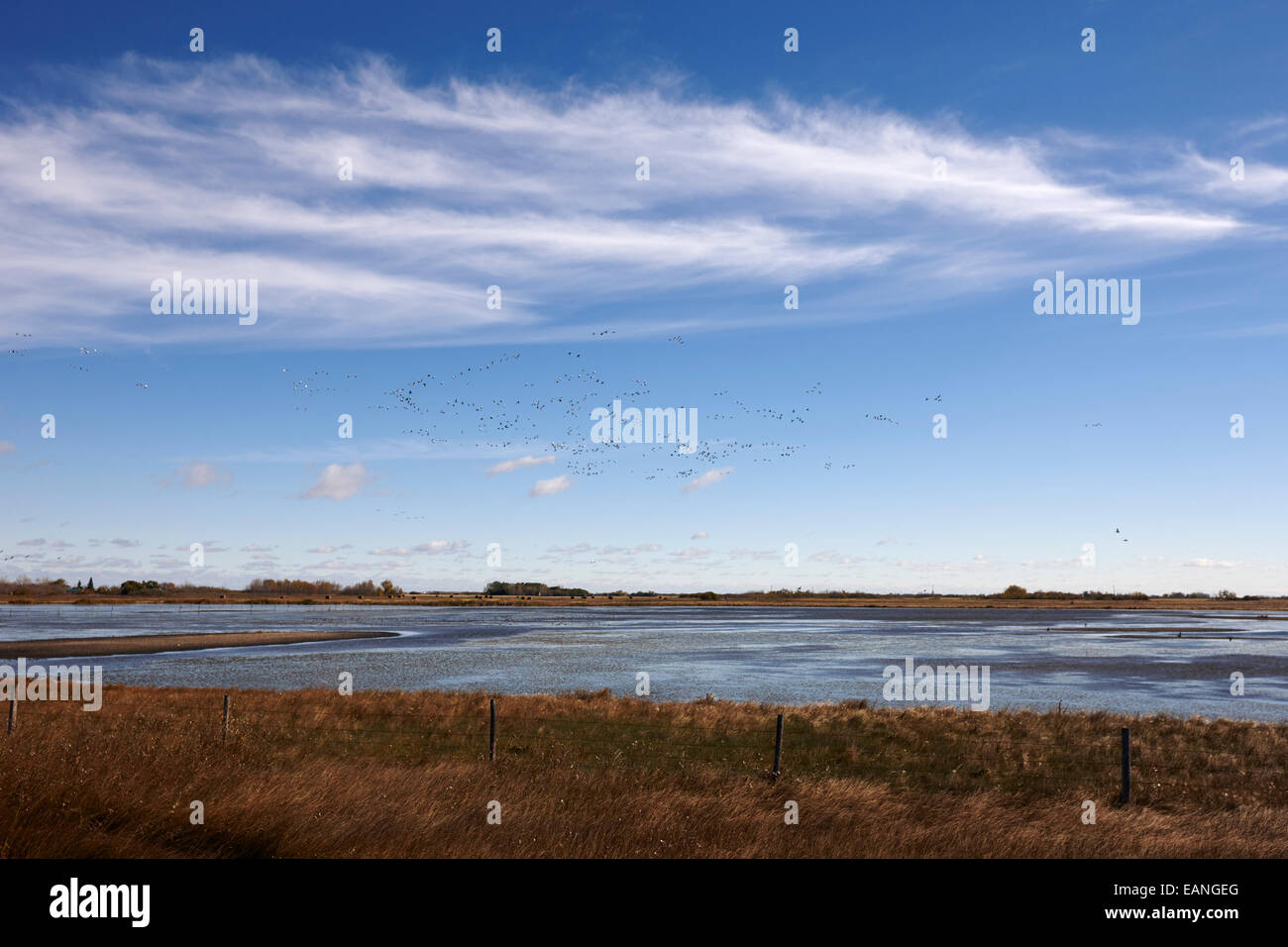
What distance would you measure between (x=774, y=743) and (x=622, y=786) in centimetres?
1241

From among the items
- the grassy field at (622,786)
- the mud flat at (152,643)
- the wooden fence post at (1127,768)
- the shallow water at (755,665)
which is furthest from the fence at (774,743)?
the mud flat at (152,643)

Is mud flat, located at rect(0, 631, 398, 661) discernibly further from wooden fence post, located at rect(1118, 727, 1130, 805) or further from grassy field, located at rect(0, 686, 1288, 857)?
wooden fence post, located at rect(1118, 727, 1130, 805)

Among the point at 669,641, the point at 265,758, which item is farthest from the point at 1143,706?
the point at 669,641

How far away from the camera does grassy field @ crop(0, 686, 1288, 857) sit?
11.7 meters

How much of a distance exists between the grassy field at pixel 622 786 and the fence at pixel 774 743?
0.14 meters

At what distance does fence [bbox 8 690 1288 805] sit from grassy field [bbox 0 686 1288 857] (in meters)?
0.14

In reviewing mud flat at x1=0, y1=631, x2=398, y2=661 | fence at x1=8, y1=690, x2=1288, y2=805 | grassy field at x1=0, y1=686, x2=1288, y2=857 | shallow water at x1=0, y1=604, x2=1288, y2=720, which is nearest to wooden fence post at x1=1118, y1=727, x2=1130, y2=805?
fence at x1=8, y1=690, x2=1288, y2=805

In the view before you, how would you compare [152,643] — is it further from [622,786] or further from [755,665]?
[622,786]

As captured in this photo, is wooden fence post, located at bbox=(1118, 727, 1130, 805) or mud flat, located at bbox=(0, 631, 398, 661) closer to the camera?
wooden fence post, located at bbox=(1118, 727, 1130, 805)

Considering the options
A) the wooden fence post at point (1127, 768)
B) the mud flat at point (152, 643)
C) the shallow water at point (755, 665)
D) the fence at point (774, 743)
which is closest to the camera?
the wooden fence post at point (1127, 768)

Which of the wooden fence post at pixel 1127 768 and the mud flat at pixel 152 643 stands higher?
the wooden fence post at pixel 1127 768

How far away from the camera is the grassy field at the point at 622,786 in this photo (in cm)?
1166

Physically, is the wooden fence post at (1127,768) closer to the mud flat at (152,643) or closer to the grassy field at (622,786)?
the grassy field at (622,786)
